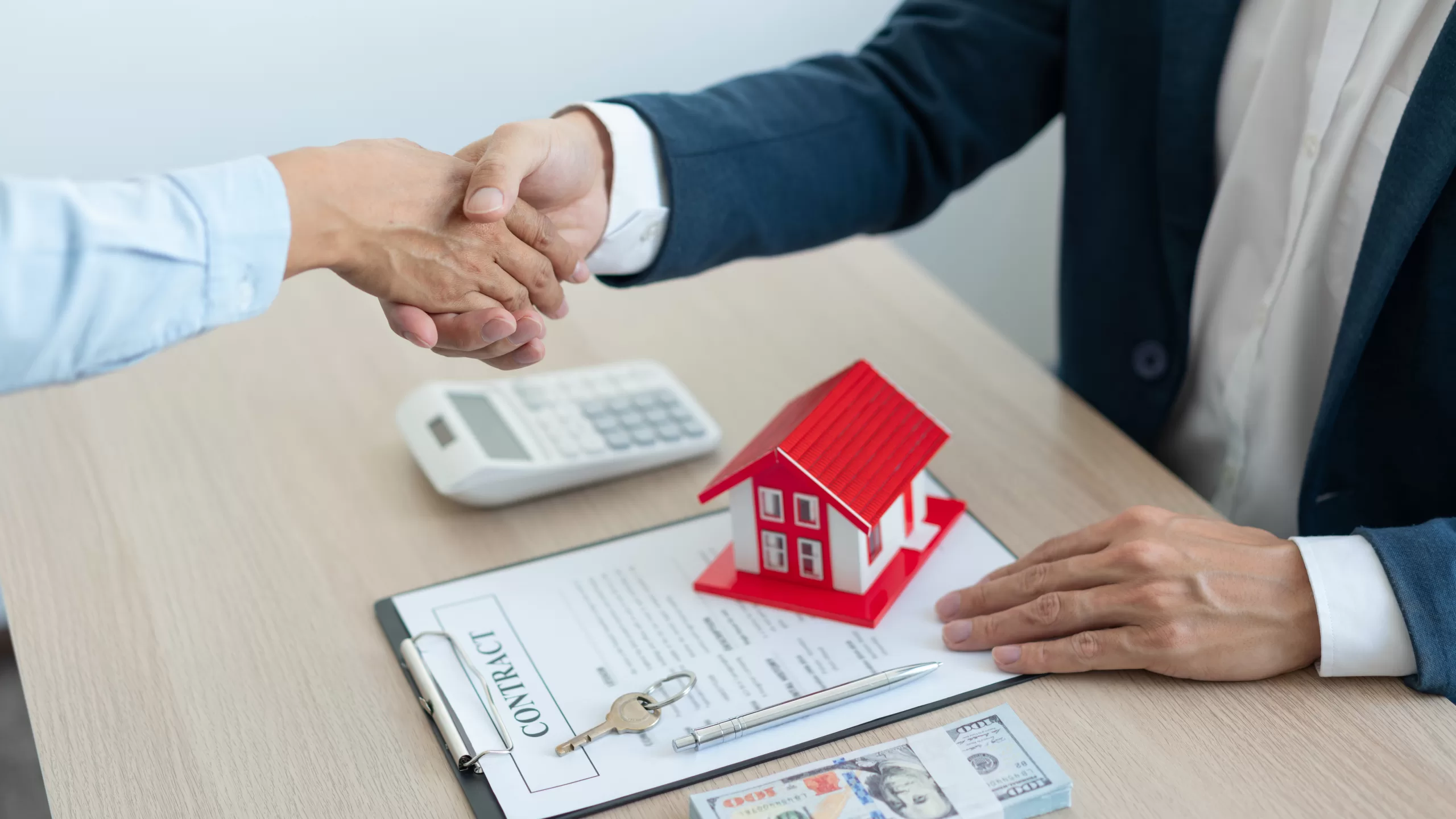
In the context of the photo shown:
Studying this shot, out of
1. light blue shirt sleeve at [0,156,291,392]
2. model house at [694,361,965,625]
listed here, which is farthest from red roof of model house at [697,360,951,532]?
light blue shirt sleeve at [0,156,291,392]

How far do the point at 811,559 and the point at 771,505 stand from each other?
1.8 inches

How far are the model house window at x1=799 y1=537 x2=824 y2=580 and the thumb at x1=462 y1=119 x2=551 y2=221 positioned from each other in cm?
32

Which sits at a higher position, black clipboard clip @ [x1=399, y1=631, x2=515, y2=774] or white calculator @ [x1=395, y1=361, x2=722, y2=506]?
white calculator @ [x1=395, y1=361, x2=722, y2=506]

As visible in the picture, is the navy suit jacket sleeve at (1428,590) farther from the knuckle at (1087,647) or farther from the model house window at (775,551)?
the model house window at (775,551)

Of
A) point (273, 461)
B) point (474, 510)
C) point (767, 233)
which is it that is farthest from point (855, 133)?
point (273, 461)

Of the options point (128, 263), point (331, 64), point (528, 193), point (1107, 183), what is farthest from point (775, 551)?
point (331, 64)

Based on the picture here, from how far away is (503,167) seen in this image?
2.85 ft

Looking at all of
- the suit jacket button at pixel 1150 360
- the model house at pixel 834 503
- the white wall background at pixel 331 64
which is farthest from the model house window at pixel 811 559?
the white wall background at pixel 331 64

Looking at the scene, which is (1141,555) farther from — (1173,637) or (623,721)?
(623,721)

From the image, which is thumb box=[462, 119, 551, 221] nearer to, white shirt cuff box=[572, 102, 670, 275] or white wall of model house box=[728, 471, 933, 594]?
white shirt cuff box=[572, 102, 670, 275]

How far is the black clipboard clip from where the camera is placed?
71 centimetres

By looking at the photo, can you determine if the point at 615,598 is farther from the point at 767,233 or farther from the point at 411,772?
the point at 767,233

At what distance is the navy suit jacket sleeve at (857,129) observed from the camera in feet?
3.34

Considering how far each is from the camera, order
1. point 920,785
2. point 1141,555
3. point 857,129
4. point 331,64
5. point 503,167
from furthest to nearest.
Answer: point 331,64, point 857,129, point 503,167, point 1141,555, point 920,785
